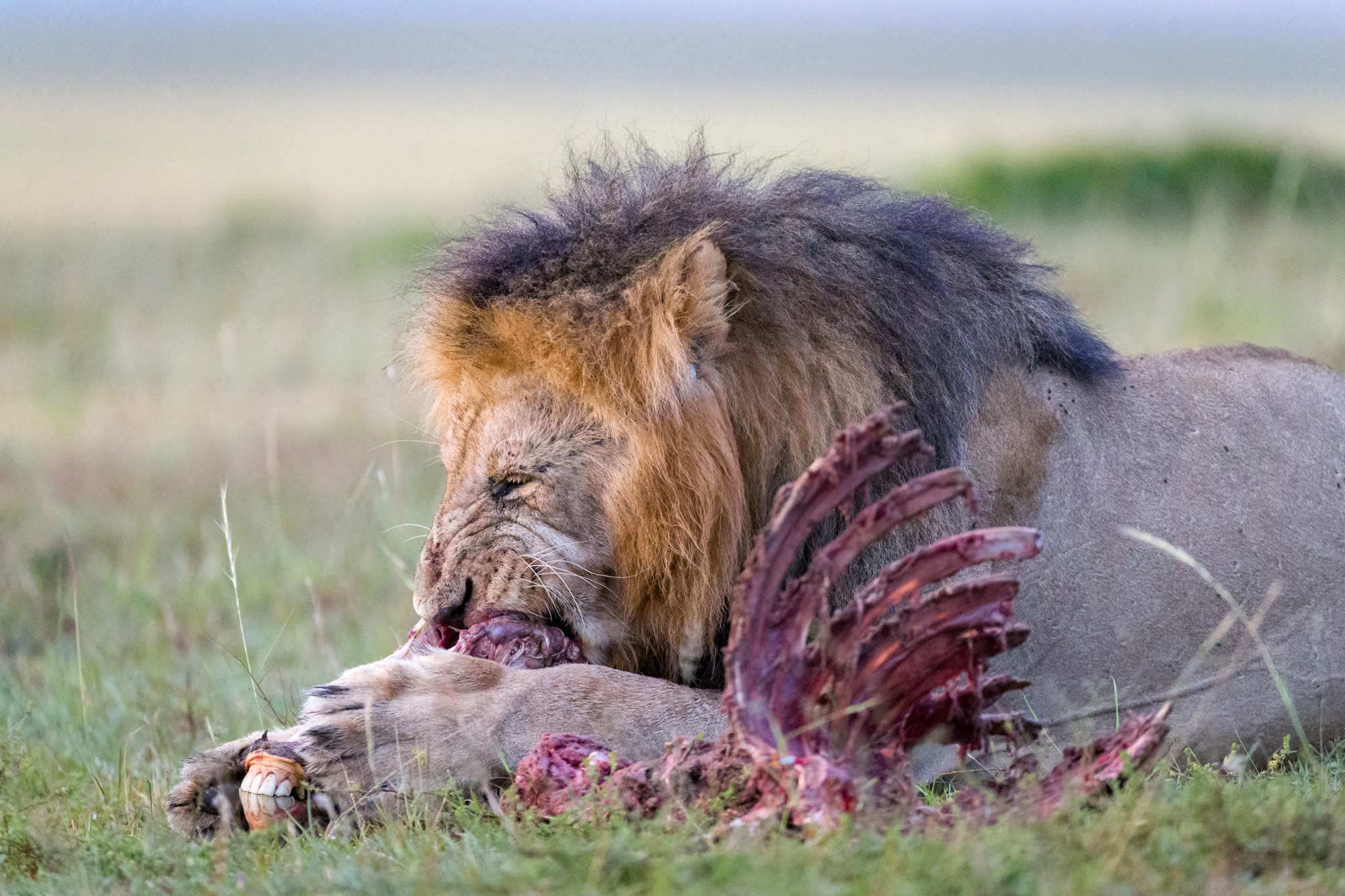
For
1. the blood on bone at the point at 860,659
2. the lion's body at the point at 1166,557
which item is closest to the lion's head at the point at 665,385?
the lion's body at the point at 1166,557

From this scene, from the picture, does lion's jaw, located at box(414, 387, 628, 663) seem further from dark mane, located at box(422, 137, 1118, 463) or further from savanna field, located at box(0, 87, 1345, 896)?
savanna field, located at box(0, 87, 1345, 896)

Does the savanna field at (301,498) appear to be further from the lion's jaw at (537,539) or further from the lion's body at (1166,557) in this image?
the lion's jaw at (537,539)

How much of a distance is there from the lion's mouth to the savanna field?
1.50 feet

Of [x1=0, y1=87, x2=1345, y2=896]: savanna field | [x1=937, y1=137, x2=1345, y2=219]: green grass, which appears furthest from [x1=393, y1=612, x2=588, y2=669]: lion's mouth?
[x1=937, y1=137, x2=1345, y2=219]: green grass

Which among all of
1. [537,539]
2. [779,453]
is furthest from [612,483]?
[779,453]

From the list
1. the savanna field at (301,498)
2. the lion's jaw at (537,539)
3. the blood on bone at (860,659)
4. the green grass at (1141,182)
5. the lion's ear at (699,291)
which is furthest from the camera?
the green grass at (1141,182)

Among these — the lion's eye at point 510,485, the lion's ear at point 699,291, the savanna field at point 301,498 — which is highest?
the lion's ear at point 699,291

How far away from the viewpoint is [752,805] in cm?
253

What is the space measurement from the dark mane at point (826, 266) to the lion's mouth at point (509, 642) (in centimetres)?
79

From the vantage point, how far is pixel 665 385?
11.0 ft

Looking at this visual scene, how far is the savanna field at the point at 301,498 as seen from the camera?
90.7 inches

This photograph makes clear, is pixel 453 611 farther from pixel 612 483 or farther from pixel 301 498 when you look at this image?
pixel 301 498

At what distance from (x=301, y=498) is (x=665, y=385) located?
210 inches

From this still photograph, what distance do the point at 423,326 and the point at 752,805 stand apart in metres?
1.81
